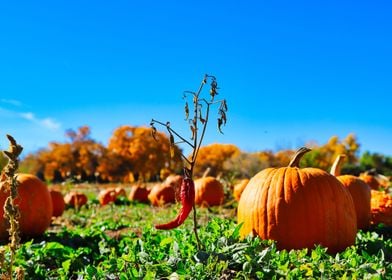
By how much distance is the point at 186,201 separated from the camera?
366 cm

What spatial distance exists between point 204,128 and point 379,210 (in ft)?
15.2

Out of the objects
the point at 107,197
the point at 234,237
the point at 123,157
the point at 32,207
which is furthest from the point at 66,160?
the point at 234,237

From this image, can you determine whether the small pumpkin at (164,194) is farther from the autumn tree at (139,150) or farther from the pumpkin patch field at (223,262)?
the autumn tree at (139,150)

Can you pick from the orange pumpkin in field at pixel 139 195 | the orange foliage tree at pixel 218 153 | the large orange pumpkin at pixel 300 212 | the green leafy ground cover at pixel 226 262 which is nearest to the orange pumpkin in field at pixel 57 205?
the orange pumpkin in field at pixel 139 195

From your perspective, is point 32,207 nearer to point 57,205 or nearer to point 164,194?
point 57,205

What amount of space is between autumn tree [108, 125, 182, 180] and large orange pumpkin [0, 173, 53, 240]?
25.8m

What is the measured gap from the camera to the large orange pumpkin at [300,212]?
461cm

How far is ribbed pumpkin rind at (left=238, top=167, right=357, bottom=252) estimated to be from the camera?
461 cm

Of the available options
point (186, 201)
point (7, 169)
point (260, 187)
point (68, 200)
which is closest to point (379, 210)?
point (260, 187)

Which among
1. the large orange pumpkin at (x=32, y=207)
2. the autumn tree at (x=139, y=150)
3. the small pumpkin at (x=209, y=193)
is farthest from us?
the autumn tree at (x=139, y=150)

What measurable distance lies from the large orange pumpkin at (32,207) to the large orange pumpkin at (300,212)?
3.14 meters

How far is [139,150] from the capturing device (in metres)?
33.7

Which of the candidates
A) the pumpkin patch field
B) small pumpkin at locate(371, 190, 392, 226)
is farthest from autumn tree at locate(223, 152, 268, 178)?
the pumpkin patch field

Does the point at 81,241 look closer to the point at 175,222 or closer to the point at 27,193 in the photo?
the point at 27,193
